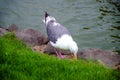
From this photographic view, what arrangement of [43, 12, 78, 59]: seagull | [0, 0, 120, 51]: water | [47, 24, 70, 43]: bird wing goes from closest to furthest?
[43, 12, 78, 59]: seagull < [47, 24, 70, 43]: bird wing < [0, 0, 120, 51]: water

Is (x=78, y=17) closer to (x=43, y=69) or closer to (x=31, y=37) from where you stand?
(x=31, y=37)

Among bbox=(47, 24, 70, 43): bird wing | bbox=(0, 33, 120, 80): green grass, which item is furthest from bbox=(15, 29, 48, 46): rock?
bbox=(0, 33, 120, 80): green grass

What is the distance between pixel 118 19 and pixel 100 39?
210cm

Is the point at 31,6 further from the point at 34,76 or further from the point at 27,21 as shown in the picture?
the point at 34,76

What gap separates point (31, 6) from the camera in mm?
17703

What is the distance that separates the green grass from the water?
17.4 ft

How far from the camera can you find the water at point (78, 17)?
14.4 m

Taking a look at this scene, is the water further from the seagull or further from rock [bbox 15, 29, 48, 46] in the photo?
the seagull

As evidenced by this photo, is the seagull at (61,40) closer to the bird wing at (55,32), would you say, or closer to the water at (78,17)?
the bird wing at (55,32)

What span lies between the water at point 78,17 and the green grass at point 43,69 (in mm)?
5306

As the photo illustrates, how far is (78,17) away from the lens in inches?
648

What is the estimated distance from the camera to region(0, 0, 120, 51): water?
47.1 feet

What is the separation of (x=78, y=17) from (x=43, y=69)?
353 inches

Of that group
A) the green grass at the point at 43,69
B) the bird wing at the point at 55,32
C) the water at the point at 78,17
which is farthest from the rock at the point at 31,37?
the green grass at the point at 43,69
